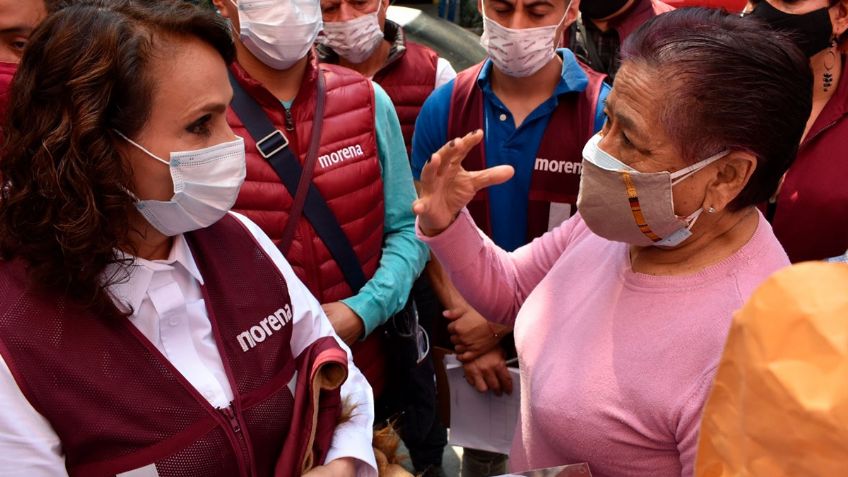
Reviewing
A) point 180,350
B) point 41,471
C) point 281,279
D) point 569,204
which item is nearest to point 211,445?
point 180,350

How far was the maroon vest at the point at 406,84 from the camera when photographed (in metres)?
3.44

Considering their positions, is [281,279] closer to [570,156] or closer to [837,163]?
[570,156]

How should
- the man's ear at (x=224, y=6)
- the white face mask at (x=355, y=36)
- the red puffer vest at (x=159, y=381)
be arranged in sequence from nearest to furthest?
the red puffer vest at (x=159, y=381), the man's ear at (x=224, y=6), the white face mask at (x=355, y=36)

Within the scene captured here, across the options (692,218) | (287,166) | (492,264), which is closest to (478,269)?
(492,264)

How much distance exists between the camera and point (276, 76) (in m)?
2.64

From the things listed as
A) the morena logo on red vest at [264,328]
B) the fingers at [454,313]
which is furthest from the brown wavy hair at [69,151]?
the fingers at [454,313]

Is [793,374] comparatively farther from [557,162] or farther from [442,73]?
[442,73]

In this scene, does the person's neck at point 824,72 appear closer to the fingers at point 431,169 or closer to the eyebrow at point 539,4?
the eyebrow at point 539,4

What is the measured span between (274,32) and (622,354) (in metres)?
1.59

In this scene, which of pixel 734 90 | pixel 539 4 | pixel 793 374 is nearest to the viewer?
pixel 793 374

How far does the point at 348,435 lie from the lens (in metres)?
1.84

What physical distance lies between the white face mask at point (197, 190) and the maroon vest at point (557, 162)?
1.24 m

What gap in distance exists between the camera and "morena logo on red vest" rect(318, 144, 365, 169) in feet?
8.26

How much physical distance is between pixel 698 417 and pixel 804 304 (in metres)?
0.82
